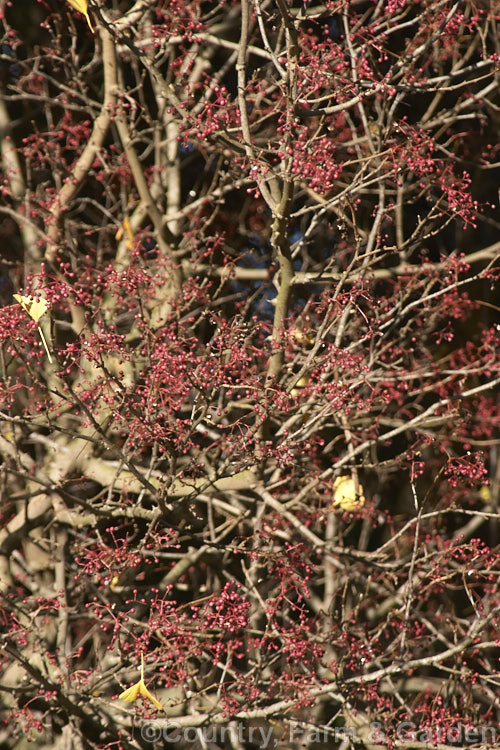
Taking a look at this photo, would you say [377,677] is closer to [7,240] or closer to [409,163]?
[409,163]

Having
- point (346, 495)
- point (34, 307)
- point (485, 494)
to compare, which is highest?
point (34, 307)

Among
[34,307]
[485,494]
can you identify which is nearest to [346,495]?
[485,494]

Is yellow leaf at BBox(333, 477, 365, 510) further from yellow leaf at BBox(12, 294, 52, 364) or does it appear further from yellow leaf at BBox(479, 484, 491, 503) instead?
yellow leaf at BBox(12, 294, 52, 364)

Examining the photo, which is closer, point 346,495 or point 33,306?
point 33,306

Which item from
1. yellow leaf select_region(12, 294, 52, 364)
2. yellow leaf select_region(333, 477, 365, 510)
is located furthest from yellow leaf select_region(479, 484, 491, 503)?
yellow leaf select_region(12, 294, 52, 364)

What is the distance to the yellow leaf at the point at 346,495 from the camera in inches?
177

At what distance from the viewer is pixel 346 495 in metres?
4.64

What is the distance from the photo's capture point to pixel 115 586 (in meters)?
4.21

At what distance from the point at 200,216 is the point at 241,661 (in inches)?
134

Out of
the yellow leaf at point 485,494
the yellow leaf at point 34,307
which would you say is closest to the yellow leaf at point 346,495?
the yellow leaf at point 485,494

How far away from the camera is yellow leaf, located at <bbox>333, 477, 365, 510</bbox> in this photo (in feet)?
14.7

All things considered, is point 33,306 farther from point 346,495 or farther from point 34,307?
point 346,495

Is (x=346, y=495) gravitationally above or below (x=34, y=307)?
below

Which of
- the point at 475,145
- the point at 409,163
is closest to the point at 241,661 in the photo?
the point at 409,163
